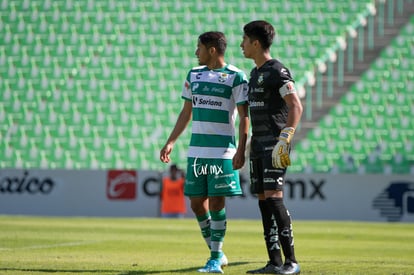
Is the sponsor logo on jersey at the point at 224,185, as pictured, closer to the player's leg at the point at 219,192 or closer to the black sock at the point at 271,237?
the player's leg at the point at 219,192

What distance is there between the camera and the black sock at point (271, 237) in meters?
7.41

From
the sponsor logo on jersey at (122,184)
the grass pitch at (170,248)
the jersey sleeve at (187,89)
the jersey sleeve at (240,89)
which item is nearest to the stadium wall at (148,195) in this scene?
the sponsor logo on jersey at (122,184)

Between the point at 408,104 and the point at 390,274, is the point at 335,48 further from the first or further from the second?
the point at 390,274

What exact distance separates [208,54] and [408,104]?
16.8 m

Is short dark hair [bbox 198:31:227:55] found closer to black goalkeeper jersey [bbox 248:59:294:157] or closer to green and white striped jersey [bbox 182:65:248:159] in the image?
green and white striped jersey [bbox 182:65:248:159]

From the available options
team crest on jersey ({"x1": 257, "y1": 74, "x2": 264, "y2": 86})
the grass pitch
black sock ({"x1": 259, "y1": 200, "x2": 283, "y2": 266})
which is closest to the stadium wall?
the grass pitch

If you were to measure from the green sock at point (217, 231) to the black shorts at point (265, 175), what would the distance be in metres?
0.56

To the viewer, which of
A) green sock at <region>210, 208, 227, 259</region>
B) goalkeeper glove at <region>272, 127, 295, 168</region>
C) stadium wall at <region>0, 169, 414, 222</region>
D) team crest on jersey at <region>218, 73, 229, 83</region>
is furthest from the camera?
stadium wall at <region>0, 169, 414, 222</region>

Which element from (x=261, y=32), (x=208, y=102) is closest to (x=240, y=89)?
(x=208, y=102)

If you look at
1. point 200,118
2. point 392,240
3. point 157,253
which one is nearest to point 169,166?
point 392,240

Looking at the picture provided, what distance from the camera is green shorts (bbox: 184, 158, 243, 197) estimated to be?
7.86 metres

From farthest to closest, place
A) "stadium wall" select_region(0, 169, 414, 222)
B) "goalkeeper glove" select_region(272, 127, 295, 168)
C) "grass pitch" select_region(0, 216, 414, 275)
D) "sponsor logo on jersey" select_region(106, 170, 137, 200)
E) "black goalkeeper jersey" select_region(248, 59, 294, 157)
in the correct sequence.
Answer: "sponsor logo on jersey" select_region(106, 170, 137, 200) → "stadium wall" select_region(0, 169, 414, 222) → "grass pitch" select_region(0, 216, 414, 275) → "black goalkeeper jersey" select_region(248, 59, 294, 157) → "goalkeeper glove" select_region(272, 127, 295, 168)

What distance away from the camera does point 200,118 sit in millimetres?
7988

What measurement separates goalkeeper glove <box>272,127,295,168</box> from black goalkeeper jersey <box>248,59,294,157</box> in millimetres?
209
